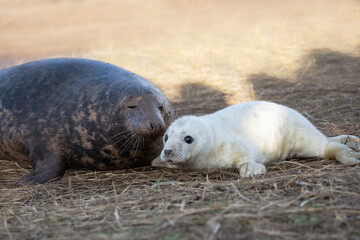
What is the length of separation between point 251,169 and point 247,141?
1.19 feet

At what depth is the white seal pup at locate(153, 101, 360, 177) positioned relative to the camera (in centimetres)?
355

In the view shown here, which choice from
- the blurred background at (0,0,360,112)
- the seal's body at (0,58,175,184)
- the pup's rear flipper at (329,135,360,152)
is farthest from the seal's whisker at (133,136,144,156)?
the blurred background at (0,0,360,112)

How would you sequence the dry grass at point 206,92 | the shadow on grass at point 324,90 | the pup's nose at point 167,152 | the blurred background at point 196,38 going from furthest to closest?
the blurred background at point 196,38 → the shadow on grass at point 324,90 → the pup's nose at point 167,152 → the dry grass at point 206,92

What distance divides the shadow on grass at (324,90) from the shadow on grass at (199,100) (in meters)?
0.56

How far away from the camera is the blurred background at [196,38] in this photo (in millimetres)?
7816

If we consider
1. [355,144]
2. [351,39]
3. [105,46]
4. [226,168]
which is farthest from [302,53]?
[226,168]

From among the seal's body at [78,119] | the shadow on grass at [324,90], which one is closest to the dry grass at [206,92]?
the shadow on grass at [324,90]

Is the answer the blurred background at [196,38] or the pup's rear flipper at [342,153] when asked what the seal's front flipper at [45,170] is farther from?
the blurred background at [196,38]

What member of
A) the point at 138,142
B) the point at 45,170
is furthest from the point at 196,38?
the point at 45,170

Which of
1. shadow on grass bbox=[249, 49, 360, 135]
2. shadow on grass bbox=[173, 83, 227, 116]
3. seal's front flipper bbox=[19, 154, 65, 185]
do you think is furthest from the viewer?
shadow on grass bbox=[173, 83, 227, 116]

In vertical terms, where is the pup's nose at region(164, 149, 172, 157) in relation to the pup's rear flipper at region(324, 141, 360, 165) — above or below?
above

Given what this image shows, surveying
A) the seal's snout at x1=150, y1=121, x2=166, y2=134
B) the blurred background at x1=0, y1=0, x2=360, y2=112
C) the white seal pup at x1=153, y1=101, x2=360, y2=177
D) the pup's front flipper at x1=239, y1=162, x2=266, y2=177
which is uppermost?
the blurred background at x1=0, y1=0, x2=360, y2=112

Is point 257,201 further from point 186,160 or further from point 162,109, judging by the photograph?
point 162,109

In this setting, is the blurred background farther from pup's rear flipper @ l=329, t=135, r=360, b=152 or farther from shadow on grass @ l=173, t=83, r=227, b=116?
pup's rear flipper @ l=329, t=135, r=360, b=152
